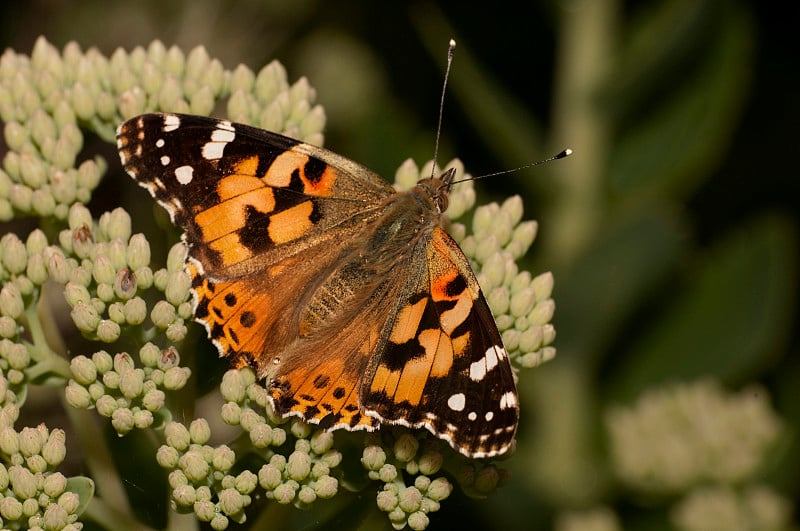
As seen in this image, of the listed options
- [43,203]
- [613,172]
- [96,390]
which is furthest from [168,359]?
[613,172]

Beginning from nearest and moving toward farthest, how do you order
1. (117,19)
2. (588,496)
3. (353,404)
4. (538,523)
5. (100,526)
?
(353,404) < (100,526) < (538,523) < (588,496) < (117,19)

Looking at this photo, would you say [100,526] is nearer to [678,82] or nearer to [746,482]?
[746,482]

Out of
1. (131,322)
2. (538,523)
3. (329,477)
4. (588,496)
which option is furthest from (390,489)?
(588,496)

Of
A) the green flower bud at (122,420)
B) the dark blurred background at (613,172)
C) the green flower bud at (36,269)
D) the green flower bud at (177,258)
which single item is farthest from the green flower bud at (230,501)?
the dark blurred background at (613,172)

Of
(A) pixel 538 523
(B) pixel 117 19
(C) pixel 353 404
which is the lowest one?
(A) pixel 538 523

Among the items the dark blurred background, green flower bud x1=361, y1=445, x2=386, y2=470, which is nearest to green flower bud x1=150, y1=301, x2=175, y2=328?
green flower bud x1=361, y1=445, x2=386, y2=470

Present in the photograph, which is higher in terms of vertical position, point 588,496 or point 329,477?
point 329,477

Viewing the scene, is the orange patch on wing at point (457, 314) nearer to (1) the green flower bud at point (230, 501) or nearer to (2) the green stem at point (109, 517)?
(1) the green flower bud at point (230, 501)
